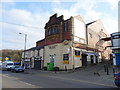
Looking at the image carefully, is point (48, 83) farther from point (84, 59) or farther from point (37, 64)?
point (37, 64)

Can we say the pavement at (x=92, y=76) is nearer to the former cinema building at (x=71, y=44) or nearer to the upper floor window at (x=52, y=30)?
the former cinema building at (x=71, y=44)

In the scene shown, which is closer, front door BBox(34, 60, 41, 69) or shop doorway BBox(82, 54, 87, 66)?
shop doorway BBox(82, 54, 87, 66)

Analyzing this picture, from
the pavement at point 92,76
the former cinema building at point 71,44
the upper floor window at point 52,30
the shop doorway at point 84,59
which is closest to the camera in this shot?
the pavement at point 92,76

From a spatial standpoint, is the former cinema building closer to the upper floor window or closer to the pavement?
the upper floor window

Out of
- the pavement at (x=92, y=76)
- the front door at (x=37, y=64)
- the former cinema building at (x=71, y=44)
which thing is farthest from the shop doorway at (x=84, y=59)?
the front door at (x=37, y=64)

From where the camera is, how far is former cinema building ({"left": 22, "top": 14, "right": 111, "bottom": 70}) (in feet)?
87.3

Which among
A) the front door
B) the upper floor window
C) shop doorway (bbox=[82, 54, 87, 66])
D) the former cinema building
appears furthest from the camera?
the front door

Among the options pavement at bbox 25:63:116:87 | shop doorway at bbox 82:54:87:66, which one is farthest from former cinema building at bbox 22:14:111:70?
pavement at bbox 25:63:116:87

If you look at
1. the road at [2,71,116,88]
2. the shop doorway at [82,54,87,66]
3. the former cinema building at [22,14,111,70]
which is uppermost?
the former cinema building at [22,14,111,70]

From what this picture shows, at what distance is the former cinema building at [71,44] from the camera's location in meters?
26.6

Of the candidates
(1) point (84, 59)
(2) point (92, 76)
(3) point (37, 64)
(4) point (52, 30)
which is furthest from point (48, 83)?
(3) point (37, 64)

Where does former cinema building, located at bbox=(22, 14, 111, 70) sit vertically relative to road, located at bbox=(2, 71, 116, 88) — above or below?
above

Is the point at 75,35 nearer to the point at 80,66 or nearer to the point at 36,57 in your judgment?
the point at 80,66

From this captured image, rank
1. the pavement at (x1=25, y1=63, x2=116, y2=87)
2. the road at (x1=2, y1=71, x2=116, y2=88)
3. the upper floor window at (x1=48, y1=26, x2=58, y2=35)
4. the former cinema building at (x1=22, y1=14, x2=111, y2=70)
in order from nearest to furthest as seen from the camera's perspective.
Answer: the road at (x1=2, y1=71, x2=116, y2=88)
the pavement at (x1=25, y1=63, x2=116, y2=87)
the former cinema building at (x1=22, y1=14, x2=111, y2=70)
the upper floor window at (x1=48, y1=26, x2=58, y2=35)
